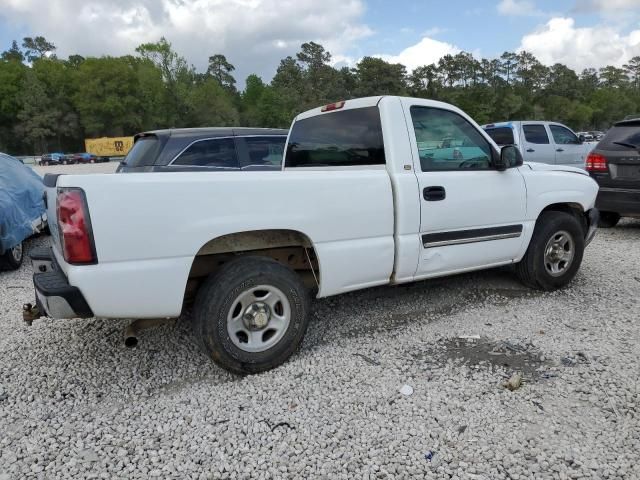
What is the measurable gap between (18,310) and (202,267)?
8.61ft

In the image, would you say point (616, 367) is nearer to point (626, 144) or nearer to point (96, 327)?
point (96, 327)

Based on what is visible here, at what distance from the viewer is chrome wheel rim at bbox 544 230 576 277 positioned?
456 cm

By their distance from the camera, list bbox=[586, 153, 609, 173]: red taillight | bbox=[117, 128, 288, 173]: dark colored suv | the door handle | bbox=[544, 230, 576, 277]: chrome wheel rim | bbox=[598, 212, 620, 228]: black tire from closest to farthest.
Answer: the door handle, bbox=[544, 230, 576, 277]: chrome wheel rim, bbox=[117, 128, 288, 173]: dark colored suv, bbox=[586, 153, 609, 173]: red taillight, bbox=[598, 212, 620, 228]: black tire

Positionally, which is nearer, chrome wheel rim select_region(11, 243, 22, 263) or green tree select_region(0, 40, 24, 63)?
chrome wheel rim select_region(11, 243, 22, 263)

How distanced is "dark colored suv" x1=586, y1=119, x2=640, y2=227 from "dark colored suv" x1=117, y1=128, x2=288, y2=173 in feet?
16.3

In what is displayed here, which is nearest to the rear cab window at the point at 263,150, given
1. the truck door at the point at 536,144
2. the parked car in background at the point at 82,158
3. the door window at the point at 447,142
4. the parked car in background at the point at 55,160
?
the door window at the point at 447,142

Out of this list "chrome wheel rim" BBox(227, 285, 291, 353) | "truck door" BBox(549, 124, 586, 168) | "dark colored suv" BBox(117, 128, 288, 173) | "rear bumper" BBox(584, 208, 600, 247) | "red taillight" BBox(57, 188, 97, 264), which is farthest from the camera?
"truck door" BBox(549, 124, 586, 168)

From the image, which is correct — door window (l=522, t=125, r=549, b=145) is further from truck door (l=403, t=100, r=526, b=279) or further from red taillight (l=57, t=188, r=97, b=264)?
red taillight (l=57, t=188, r=97, b=264)

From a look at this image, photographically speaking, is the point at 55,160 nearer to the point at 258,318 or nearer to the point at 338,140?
the point at 338,140

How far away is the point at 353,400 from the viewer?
288 cm

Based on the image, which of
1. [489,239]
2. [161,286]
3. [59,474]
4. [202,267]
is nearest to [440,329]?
[489,239]

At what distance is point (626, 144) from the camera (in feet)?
22.4

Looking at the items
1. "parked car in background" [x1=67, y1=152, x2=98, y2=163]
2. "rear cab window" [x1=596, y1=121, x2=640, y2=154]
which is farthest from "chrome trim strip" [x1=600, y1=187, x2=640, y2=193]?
"parked car in background" [x1=67, y1=152, x2=98, y2=163]

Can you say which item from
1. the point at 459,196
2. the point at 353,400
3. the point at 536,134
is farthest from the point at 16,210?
the point at 536,134
